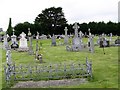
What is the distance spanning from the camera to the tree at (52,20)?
105 meters

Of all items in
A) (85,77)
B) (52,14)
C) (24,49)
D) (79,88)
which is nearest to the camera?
(79,88)

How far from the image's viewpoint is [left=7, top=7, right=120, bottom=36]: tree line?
96.5 metres

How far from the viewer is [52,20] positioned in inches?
4353

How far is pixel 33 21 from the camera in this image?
110 meters

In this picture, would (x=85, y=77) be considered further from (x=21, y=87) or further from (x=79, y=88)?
(x=21, y=87)

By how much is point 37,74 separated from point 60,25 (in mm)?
91268

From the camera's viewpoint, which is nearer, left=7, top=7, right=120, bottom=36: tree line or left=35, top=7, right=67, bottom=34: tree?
left=7, top=7, right=120, bottom=36: tree line

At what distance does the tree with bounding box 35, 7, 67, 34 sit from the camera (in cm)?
10538

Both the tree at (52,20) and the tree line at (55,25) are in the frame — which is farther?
the tree at (52,20)

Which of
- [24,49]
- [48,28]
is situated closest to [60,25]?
[48,28]

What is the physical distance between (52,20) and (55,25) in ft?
9.88

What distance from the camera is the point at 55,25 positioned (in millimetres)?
108562

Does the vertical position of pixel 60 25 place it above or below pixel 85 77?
above

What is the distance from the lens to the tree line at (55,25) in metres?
96.5
